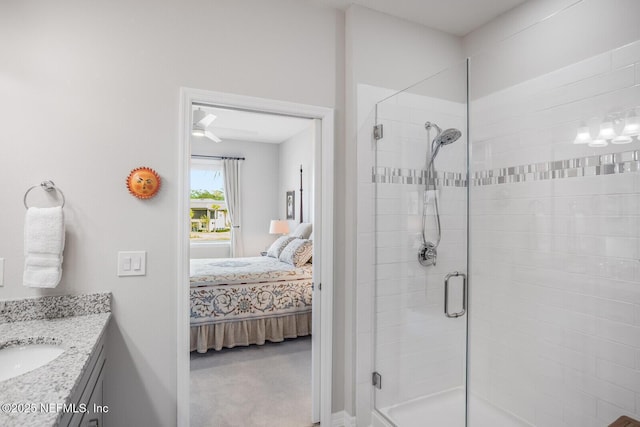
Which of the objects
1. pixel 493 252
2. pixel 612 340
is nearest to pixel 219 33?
pixel 493 252

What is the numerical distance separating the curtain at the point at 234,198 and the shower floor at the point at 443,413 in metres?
4.59

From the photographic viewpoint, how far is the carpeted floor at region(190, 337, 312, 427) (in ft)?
7.93

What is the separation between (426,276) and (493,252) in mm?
566

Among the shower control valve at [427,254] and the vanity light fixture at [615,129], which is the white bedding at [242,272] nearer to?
the shower control valve at [427,254]

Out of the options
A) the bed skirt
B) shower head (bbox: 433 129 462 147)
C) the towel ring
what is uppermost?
shower head (bbox: 433 129 462 147)

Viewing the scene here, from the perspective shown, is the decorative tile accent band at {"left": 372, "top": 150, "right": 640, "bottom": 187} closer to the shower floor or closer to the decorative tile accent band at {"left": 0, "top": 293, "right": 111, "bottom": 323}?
the shower floor

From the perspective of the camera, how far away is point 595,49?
1.87m

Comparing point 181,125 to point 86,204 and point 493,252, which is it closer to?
point 86,204

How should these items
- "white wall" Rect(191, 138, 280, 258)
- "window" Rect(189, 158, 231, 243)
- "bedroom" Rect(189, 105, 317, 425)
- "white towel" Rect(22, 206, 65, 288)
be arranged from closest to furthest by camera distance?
"white towel" Rect(22, 206, 65, 288) < "bedroom" Rect(189, 105, 317, 425) < "window" Rect(189, 158, 231, 243) < "white wall" Rect(191, 138, 280, 258)

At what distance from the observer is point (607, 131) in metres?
1.75

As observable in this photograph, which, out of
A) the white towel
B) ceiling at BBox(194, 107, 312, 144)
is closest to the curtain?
ceiling at BBox(194, 107, 312, 144)

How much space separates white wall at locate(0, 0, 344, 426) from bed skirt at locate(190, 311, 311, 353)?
158 centimetres

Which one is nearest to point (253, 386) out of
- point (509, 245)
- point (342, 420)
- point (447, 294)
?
point (342, 420)

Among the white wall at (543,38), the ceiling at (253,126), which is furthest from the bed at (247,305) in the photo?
the white wall at (543,38)
